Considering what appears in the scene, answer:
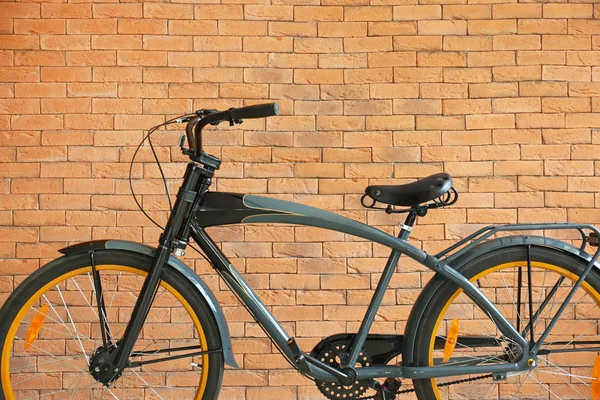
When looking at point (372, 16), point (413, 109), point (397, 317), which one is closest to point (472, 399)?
point (397, 317)

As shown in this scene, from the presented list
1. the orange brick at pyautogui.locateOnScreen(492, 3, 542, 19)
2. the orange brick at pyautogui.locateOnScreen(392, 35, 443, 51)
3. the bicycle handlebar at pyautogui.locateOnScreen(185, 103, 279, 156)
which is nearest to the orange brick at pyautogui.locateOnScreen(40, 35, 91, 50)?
the bicycle handlebar at pyautogui.locateOnScreen(185, 103, 279, 156)

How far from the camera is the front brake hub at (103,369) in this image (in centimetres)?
264

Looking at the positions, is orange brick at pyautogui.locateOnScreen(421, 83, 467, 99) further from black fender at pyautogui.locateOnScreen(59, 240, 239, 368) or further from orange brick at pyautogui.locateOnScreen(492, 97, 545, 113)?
black fender at pyautogui.locateOnScreen(59, 240, 239, 368)

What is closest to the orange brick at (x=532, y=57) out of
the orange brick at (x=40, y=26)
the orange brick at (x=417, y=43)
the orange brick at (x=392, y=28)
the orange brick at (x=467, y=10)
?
the orange brick at (x=467, y=10)

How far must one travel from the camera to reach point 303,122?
3.52 m

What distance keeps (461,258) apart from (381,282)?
313mm

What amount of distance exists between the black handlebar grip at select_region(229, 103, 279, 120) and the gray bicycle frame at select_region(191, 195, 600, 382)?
330mm

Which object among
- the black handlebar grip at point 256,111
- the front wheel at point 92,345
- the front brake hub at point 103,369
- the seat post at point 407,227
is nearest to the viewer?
the black handlebar grip at point 256,111

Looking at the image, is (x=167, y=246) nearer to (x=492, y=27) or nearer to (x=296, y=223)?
(x=296, y=223)

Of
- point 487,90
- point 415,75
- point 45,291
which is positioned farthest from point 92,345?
point 487,90

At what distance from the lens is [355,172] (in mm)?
3512

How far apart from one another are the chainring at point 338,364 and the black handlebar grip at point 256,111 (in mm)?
915

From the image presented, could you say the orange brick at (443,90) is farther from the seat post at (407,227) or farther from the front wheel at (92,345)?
the front wheel at (92,345)

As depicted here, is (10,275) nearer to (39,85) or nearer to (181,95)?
(39,85)
